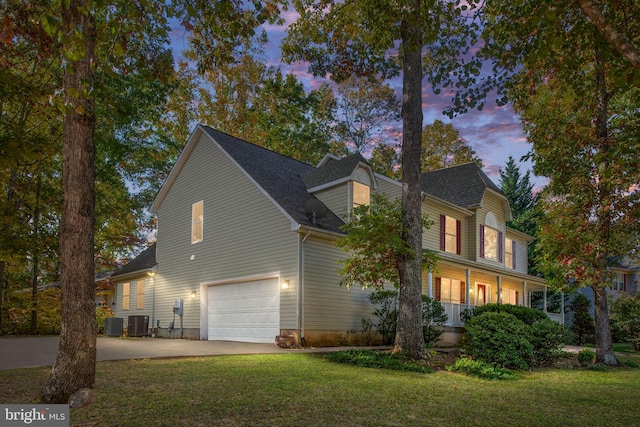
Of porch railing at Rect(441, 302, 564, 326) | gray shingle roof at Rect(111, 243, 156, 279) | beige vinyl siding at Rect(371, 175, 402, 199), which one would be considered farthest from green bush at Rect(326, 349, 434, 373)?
gray shingle roof at Rect(111, 243, 156, 279)

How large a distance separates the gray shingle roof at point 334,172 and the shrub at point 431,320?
16.9 ft

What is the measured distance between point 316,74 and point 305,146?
15.7 meters

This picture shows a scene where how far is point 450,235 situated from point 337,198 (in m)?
6.80

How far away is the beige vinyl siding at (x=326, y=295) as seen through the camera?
1431 cm

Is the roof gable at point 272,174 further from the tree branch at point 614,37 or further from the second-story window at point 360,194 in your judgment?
the tree branch at point 614,37

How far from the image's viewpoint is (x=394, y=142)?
3297 centimetres

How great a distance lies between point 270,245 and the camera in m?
15.2

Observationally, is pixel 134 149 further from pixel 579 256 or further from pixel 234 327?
pixel 579 256

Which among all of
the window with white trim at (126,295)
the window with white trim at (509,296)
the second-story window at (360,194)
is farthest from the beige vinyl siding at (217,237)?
the window with white trim at (509,296)

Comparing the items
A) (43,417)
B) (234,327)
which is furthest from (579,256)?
(43,417)

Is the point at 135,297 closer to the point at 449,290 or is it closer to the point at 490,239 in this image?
the point at 449,290

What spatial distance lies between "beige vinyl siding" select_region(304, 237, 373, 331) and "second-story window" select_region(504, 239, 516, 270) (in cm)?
1250

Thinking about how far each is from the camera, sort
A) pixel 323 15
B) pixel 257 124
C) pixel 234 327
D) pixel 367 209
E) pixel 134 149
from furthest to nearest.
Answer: pixel 257 124, pixel 134 149, pixel 234 327, pixel 323 15, pixel 367 209

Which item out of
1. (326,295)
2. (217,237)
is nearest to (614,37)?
(326,295)
